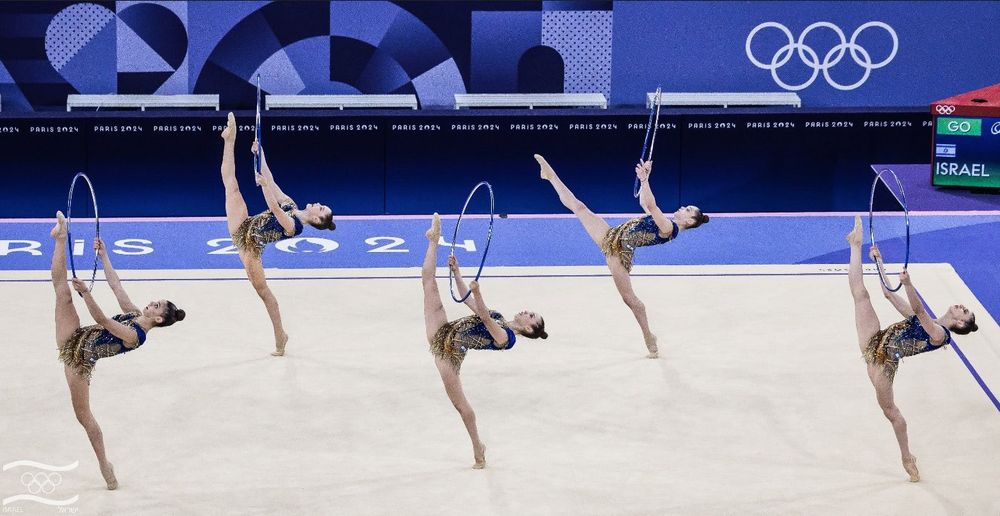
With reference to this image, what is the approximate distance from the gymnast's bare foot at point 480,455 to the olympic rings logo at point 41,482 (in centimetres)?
274

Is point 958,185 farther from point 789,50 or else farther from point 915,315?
point 789,50

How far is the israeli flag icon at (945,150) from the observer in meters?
11.5

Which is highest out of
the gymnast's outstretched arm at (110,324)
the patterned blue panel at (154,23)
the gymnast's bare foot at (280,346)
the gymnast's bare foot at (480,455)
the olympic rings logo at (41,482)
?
the patterned blue panel at (154,23)

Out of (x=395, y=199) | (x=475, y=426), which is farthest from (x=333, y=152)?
(x=475, y=426)

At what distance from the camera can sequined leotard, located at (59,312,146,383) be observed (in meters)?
10.2

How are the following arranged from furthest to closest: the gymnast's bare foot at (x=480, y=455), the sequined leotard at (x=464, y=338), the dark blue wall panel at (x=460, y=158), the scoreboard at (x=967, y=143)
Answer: the dark blue wall panel at (x=460, y=158), the scoreboard at (x=967, y=143), the gymnast's bare foot at (x=480, y=455), the sequined leotard at (x=464, y=338)

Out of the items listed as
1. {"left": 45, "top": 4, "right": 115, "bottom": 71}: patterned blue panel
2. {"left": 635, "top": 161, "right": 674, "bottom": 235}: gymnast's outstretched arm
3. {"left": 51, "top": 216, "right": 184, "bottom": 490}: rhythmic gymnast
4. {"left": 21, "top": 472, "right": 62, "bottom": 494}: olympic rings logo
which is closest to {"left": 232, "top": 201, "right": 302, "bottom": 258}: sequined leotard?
{"left": 51, "top": 216, "right": 184, "bottom": 490}: rhythmic gymnast

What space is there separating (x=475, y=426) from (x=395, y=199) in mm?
7352

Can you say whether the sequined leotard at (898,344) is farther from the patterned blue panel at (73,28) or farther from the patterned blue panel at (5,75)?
the patterned blue panel at (5,75)

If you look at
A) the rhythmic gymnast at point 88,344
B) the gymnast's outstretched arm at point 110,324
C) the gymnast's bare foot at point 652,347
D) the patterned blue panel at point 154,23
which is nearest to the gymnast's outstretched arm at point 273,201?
the rhythmic gymnast at point 88,344

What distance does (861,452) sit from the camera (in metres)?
11.1

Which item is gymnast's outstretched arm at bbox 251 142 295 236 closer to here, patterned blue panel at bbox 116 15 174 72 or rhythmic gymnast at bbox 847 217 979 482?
rhythmic gymnast at bbox 847 217 979 482

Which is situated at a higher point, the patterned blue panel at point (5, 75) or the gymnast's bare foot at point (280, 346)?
the patterned blue panel at point (5, 75)

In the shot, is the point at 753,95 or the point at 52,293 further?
the point at 753,95
